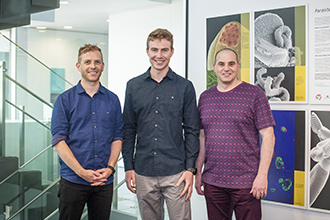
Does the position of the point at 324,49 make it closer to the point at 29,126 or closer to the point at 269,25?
the point at 269,25

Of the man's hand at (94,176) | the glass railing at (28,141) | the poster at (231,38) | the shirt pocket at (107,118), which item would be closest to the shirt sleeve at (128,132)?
the shirt pocket at (107,118)

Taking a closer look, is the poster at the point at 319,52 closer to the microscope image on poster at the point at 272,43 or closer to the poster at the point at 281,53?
the poster at the point at 281,53

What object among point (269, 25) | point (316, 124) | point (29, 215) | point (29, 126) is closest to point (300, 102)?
point (316, 124)

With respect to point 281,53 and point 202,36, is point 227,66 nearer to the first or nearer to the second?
point 281,53

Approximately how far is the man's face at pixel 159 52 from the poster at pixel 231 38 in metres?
1.15

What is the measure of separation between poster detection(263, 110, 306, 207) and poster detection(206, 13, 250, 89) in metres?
0.53

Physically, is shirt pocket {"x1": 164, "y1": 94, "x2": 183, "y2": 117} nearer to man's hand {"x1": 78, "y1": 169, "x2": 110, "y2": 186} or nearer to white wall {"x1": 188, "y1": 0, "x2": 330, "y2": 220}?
man's hand {"x1": 78, "y1": 169, "x2": 110, "y2": 186}

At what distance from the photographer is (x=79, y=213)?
223 centimetres

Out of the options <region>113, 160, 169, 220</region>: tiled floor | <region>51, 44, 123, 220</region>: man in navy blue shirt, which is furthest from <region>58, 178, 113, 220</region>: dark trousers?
<region>113, 160, 169, 220</region>: tiled floor

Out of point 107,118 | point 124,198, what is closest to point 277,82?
point 107,118

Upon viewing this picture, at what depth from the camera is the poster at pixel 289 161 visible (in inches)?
116

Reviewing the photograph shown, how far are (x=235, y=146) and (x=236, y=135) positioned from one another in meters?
0.07

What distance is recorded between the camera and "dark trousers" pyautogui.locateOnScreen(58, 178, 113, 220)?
218 centimetres

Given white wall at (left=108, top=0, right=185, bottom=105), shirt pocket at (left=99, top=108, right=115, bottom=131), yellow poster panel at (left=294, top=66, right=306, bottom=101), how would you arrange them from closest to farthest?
shirt pocket at (left=99, top=108, right=115, bottom=131) → yellow poster panel at (left=294, top=66, right=306, bottom=101) → white wall at (left=108, top=0, right=185, bottom=105)
